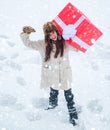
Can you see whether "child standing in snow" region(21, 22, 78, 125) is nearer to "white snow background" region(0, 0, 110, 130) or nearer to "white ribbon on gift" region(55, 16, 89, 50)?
"white ribbon on gift" region(55, 16, 89, 50)

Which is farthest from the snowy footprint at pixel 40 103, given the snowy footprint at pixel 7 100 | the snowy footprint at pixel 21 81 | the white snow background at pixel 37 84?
the snowy footprint at pixel 21 81

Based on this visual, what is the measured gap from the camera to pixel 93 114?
5.63 meters

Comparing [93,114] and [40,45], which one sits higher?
[40,45]

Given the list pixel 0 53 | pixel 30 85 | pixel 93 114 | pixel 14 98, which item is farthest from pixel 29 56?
pixel 93 114

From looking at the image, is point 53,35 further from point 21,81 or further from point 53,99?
point 21,81

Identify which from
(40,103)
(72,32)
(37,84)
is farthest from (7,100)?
(72,32)

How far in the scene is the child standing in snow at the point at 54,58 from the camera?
4902 millimetres

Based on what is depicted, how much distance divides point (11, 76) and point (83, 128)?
1973 millimetres

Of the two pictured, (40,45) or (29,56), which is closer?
(40,45)

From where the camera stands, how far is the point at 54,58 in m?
5.07

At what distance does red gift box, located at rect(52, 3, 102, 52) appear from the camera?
481cm

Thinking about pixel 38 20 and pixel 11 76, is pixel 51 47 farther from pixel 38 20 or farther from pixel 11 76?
pixel 38 20

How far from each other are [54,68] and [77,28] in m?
0.70

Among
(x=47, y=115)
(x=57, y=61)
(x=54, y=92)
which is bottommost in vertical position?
(x=47, y=115)
